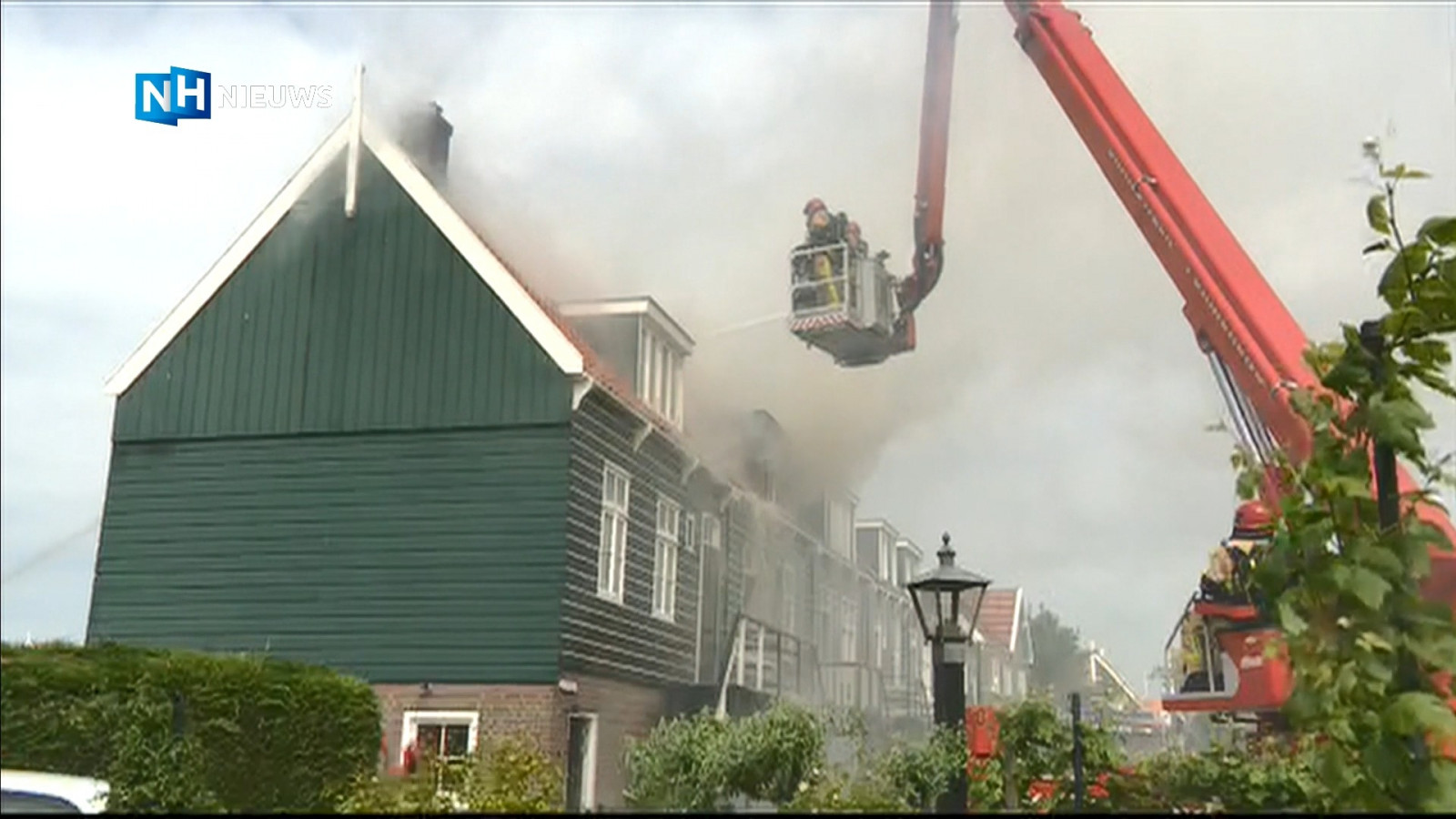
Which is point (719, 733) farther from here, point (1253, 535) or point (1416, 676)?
point (1416, 676)

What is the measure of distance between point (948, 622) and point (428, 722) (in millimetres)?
8255

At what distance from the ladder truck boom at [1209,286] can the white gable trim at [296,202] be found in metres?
6.92

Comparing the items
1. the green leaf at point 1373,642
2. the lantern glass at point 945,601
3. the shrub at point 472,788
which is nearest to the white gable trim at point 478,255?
the shrub at point 472,788

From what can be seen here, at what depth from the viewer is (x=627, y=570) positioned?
730 inches

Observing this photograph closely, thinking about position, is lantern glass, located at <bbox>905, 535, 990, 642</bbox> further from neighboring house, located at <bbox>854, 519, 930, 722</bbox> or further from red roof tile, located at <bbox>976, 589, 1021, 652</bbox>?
red roof tile, located at <bbox>976, 589, 1021, 652</bbox>

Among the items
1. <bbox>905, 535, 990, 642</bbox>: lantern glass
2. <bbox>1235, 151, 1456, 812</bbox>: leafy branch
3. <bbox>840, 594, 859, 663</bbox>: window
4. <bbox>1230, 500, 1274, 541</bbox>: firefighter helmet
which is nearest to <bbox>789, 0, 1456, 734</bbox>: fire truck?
<bbox>1230, 500, 1274, 541</bbox>: firefighter helmet

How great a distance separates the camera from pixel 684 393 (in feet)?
73.7

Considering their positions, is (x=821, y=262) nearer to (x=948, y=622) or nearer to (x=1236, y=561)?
(x=1236, y=561)

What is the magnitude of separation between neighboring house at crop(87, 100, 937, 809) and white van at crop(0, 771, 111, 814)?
7.64 m

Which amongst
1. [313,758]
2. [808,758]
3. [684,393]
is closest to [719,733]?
[808,758]

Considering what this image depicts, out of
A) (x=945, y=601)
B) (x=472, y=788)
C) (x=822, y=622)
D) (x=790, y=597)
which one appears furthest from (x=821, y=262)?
(x=822, y=622)

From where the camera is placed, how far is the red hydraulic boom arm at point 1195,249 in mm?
12086

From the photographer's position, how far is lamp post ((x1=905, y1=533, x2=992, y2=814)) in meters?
9.93

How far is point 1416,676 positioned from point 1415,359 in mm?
1462
